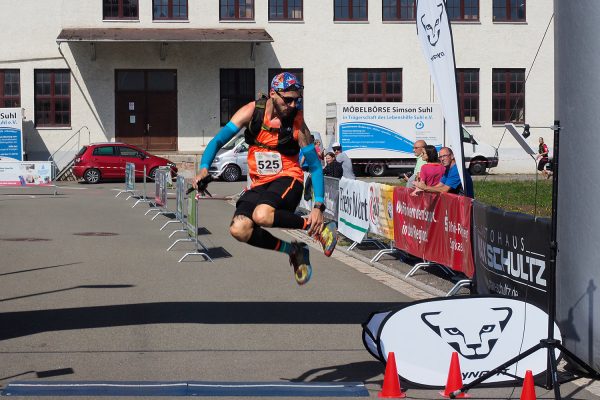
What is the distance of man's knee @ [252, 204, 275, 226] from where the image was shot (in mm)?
7891

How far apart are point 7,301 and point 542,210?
16366mm

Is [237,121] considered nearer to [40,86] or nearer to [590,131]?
[590,131]

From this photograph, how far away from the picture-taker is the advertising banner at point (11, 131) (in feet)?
147

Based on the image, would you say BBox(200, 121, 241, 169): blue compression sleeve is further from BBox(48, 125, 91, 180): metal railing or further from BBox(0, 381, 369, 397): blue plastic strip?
BBox(48, 125, 91, 180): metal railing

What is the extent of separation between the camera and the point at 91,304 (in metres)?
11.6

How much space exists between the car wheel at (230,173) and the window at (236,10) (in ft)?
31.7

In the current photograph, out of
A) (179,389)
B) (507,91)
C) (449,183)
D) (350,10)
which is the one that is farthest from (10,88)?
(179,389)

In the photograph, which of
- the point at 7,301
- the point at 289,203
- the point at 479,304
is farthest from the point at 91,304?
the point at 479,304

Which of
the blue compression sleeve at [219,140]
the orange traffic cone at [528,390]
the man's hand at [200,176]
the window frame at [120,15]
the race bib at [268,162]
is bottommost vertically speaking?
the orange traffic cone at [528,390]

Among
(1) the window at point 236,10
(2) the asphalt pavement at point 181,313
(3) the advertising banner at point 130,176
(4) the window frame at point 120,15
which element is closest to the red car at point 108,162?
(3) the advertising banner at point 130,176

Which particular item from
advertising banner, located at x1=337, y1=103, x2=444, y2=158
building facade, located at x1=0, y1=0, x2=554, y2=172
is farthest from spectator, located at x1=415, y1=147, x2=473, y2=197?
building facade, located at x1=0, y1=0, x2=554, y2=172

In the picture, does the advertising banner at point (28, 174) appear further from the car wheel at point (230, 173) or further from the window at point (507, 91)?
the window at point (507, 91)

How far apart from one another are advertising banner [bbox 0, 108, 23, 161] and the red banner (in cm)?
3227

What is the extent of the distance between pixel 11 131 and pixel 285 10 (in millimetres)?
13490
